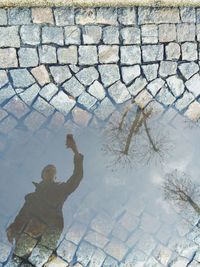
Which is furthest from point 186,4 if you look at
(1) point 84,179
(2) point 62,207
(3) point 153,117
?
(2) point 62,207

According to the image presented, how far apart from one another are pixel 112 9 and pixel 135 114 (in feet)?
4.85

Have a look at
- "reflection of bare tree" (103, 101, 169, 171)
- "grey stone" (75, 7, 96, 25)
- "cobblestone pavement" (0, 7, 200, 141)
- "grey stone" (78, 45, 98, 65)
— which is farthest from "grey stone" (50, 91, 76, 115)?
"grey stone" (75, 7, 96, 25)

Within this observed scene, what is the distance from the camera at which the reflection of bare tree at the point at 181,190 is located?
667cm

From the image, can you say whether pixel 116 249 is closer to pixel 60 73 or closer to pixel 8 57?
pixel 60 73

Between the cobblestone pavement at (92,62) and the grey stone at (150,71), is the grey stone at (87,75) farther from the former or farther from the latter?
the grey stone at (150,71)

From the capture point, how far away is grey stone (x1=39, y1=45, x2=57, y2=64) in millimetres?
6375

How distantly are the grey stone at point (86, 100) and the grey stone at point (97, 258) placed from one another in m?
2.01

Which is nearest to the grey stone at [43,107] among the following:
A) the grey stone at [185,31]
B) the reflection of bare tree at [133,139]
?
the reflection of bare tree at [133,139]

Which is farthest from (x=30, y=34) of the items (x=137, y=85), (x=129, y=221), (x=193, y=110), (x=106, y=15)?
(x=129, y=221)

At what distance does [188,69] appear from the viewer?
6672 mm

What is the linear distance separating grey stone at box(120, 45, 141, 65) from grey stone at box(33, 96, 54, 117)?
1188 millimetres

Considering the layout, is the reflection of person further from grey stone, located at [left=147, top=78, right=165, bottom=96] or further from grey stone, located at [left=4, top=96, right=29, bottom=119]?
grey stone, located at [left=147, top=78, right=165, bottom=96]

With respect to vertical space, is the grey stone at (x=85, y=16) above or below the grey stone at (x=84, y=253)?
above

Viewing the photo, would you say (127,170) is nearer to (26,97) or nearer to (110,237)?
(110,237)
